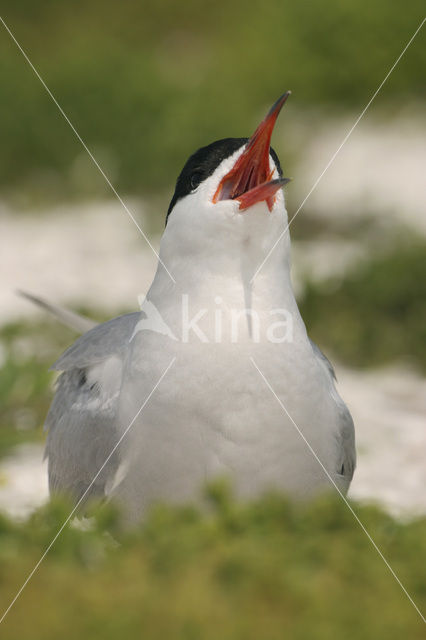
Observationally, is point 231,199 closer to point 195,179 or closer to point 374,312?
point 195,179

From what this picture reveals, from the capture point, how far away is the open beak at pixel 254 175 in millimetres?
2432

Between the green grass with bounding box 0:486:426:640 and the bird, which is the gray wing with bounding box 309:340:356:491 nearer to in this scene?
the bird

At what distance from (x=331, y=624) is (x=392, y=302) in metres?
4.31

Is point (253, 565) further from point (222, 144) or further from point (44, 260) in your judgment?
point (44, 260)

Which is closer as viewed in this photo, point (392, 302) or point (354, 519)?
point (354, 519)

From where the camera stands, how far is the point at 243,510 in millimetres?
1886

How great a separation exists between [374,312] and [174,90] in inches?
170

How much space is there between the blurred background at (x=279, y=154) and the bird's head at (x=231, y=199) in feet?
6.72

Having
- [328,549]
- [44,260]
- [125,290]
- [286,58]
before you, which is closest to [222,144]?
[328,549]

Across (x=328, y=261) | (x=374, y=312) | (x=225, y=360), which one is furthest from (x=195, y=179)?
(x=328, y=261)

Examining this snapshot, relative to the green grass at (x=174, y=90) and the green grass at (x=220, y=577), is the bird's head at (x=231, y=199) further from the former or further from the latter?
the green grass at (x=174, y=90)

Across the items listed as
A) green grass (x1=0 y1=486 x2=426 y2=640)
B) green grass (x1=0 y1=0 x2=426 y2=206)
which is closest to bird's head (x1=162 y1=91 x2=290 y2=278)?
green grass (x1=0 y1=486 x2=426 y2=640)

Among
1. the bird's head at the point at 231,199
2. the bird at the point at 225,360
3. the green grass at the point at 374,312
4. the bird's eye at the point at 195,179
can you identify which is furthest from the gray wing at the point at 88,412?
the green grass at the point at 374,312

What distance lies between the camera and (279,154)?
8328 millimetres
